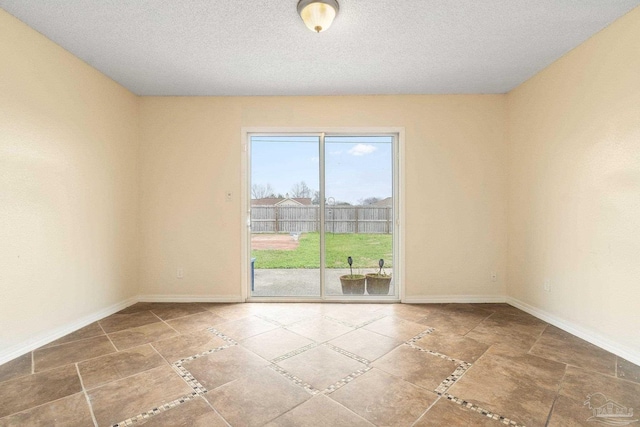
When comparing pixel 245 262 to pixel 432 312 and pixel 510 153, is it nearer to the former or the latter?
pixel 432 312

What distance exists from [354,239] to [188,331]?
2.18 meters

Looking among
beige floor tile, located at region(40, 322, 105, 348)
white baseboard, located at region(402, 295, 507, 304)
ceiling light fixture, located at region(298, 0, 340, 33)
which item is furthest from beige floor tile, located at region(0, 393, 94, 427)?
white baseboard, located at region(402, 295, 507, 304)

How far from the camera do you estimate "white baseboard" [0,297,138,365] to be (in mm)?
2240

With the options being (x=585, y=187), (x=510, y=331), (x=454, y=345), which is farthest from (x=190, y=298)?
(x=585, y=187)

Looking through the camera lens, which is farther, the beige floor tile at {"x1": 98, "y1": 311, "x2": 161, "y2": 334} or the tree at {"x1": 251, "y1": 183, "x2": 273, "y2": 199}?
the tree at {"x1": 251, "y1": 183, "x2": 273, "y2": 199}

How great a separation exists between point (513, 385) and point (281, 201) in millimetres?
2943

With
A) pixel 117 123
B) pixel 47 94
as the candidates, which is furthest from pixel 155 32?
pixel 117 123

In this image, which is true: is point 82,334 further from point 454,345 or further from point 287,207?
point 454,345

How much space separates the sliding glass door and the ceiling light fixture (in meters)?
1.70

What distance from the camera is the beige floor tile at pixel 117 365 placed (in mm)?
1997

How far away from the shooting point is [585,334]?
8.50 ft

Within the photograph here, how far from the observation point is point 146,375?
6.67ft

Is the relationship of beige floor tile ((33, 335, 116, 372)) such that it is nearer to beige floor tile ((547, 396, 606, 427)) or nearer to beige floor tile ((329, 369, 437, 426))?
beige floor tile ((329, 369, 437, 426))

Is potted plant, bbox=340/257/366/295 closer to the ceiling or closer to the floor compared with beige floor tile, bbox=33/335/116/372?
closer to the ceiling
